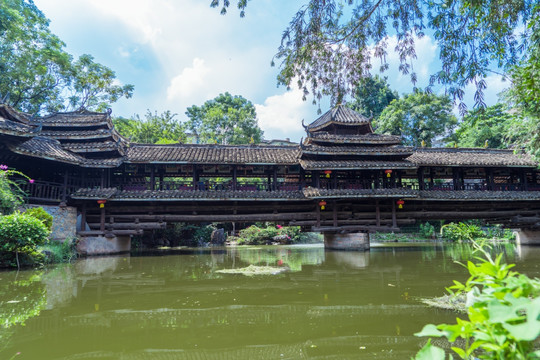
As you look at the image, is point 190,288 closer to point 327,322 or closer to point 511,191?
point 327,322

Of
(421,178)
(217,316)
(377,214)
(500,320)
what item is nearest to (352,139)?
(377,214)

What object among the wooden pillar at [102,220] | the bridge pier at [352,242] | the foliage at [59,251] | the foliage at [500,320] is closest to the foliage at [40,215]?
the foliage at [59,251]

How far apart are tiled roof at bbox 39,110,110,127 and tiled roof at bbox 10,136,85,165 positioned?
5.37ft

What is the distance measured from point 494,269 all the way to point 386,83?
40668mm

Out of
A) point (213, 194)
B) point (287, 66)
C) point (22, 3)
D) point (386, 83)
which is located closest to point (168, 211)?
point (213, 194)

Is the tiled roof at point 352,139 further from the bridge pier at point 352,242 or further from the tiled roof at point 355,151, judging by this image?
the bridge pier at point 352,242

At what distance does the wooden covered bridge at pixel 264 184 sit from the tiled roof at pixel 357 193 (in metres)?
0.04

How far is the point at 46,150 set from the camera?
12273 millimetres

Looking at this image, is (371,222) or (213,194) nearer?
(213,194)

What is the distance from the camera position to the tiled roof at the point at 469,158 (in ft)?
49.2

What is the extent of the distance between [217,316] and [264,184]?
1022cm

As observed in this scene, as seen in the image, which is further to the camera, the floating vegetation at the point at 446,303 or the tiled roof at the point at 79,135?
the tiled roof at the point at 79,135

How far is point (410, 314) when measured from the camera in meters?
4.11

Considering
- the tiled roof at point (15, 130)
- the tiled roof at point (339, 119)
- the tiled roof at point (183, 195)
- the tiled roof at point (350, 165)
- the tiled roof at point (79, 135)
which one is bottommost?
the tiled roof at point (183, 195)
